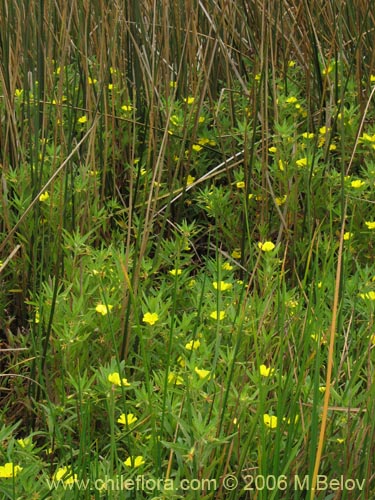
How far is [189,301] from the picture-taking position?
77.7 inches

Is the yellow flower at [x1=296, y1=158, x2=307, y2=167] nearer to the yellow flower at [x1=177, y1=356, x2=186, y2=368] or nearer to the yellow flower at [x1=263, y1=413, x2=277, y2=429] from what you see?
the yellow flower at [x1=177, y1=356, x2=186, y2=368]

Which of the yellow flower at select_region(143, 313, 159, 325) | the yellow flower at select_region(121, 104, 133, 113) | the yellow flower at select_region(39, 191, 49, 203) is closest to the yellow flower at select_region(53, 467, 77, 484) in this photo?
the yellow flower at select_region(143, 313, 159, 325)

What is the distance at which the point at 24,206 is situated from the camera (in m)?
2.10

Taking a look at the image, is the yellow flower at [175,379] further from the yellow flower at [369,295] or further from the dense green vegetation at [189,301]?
the yellow flower at [369,295]

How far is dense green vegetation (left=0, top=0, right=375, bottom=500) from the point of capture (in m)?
1.34

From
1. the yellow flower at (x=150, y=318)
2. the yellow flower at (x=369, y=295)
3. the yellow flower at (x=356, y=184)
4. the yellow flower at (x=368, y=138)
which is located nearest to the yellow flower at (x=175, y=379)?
the yellow flower at (x=150, y=318)

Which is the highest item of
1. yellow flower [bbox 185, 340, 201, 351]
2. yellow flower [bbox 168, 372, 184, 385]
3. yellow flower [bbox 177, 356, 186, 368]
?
yellow flower [bbox 185, 340, 201, 351]

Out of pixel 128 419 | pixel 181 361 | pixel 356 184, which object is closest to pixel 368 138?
pixel 356 184

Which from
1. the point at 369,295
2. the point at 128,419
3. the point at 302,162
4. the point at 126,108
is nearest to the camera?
the point at 128,419

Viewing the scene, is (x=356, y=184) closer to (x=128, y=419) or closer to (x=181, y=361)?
(x=181, y=361)

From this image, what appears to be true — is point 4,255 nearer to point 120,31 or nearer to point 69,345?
point 69,345

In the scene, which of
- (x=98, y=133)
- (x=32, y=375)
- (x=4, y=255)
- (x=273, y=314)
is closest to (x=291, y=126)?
(x=98, y=133)

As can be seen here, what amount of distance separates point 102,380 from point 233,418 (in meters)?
0.25

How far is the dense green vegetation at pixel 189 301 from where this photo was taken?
4.40 feet
